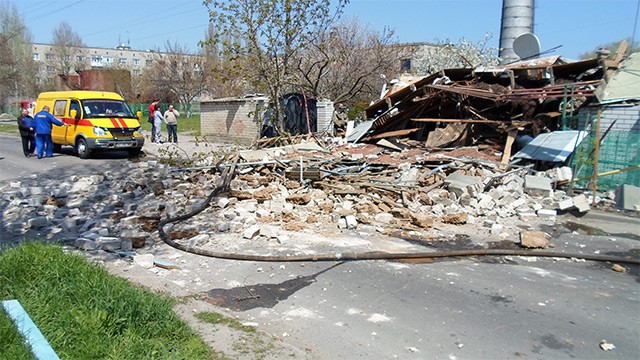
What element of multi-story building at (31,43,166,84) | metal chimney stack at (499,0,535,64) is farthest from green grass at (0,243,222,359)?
multi-story building at (31,43,166,84)

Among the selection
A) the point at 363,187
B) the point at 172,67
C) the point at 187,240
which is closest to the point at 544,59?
the point at 363,187

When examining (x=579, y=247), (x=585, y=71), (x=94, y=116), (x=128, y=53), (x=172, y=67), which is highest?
(x=128, y=53)

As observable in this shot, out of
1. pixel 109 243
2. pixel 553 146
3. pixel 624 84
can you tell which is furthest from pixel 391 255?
pixel 624 84

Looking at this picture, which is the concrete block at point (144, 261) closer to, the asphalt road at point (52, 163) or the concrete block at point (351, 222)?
the concrete block at point (351, 222)

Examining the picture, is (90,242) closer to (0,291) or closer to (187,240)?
(187,240)

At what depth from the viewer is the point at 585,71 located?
523 inches

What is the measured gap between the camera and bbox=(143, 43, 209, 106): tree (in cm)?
4884

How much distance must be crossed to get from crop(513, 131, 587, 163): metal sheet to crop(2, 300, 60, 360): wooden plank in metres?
10.6

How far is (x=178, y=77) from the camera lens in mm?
49000

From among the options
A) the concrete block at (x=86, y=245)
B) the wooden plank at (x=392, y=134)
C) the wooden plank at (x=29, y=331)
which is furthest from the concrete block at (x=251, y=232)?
the wooden plank at (x=392, y=134)

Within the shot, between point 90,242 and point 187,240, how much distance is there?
1.38 m

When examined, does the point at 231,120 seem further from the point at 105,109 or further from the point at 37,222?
the point at 37,222

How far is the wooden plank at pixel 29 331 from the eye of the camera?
3.48m

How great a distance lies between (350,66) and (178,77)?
2813 cm
